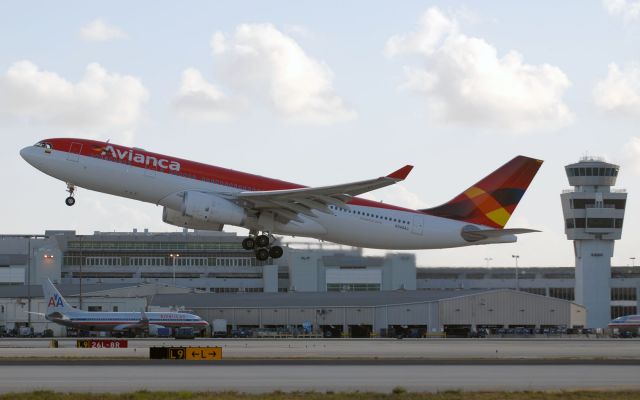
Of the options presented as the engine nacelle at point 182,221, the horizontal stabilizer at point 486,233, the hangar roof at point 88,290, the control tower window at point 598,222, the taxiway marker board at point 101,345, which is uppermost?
the control tower window at point 598,222

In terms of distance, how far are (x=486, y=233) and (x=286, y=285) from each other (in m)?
86.7

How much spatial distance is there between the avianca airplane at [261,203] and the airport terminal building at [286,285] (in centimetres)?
1480

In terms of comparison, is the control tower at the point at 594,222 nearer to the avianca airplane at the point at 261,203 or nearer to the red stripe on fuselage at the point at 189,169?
the avianca airplane at the point at 261,203

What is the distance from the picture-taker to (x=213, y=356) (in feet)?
182

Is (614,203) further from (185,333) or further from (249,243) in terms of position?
(249,243)

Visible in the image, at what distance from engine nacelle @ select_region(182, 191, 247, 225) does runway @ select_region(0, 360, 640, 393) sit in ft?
25.9

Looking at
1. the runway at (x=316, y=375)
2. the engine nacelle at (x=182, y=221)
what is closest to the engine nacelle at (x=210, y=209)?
the engine nacelle at (x=182, y=221)

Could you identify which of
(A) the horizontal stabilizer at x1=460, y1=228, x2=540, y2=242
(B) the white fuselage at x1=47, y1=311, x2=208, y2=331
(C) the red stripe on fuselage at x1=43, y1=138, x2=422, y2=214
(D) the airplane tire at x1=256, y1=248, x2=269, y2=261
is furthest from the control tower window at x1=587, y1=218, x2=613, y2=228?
(D) the airplane tire at x1=256, y1=248, x2=269, y2=261

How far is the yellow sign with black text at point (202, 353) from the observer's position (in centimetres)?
5484

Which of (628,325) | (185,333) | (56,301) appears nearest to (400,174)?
(185,333)

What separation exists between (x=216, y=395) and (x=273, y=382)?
18.8 feet

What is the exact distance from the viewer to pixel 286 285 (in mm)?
146250

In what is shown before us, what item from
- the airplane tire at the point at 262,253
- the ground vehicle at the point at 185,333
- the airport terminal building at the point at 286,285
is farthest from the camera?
the airport terminal building at the point at 286,285

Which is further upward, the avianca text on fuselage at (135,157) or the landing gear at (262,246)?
the avianca text on fuselage at (135,157)
